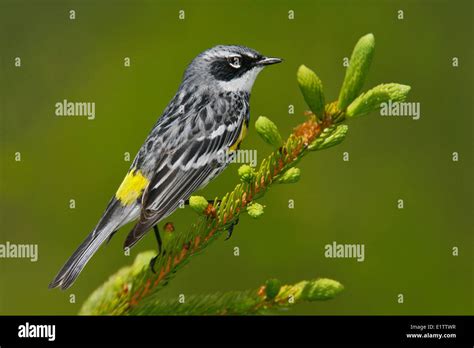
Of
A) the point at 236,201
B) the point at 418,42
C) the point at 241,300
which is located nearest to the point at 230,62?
the point at 236,201

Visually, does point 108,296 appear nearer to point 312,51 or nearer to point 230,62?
point 230,62

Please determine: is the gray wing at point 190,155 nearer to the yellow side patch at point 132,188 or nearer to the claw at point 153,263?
the yellow side patch at point 132,188

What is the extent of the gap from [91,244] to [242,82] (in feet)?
7.27

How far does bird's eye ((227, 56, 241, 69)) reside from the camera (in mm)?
6109

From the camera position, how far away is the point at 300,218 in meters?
8.71

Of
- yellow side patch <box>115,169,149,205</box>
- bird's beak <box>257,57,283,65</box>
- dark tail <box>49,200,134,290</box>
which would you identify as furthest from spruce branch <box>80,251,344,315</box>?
bird's beak <box>257,57,283,65</box>

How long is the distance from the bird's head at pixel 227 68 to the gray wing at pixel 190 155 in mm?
232

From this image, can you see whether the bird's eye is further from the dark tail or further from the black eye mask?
the dark tail

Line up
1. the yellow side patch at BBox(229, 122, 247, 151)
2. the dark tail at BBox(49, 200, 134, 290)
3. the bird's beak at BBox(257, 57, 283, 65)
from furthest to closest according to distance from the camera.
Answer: the bird's beak at BBox(257, 57, 283, 65) < the yellow side patch at BBox(229, 122, 247, 151) < the dark tail at BBox(49, 200, 134, 290)

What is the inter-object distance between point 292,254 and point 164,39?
359cm

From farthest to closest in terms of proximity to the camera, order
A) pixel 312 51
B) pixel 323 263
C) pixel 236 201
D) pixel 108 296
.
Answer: pixel 312 51 → pixel 323 263 → pixel 236 201 → pixel 108 296

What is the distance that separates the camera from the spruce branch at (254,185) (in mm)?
3416

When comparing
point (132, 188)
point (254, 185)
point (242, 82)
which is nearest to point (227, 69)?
point (242, 82)

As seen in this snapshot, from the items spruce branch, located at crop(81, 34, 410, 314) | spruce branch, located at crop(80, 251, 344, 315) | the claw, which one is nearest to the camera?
spruce branch, located at crop(81, 34, 410, 314)
